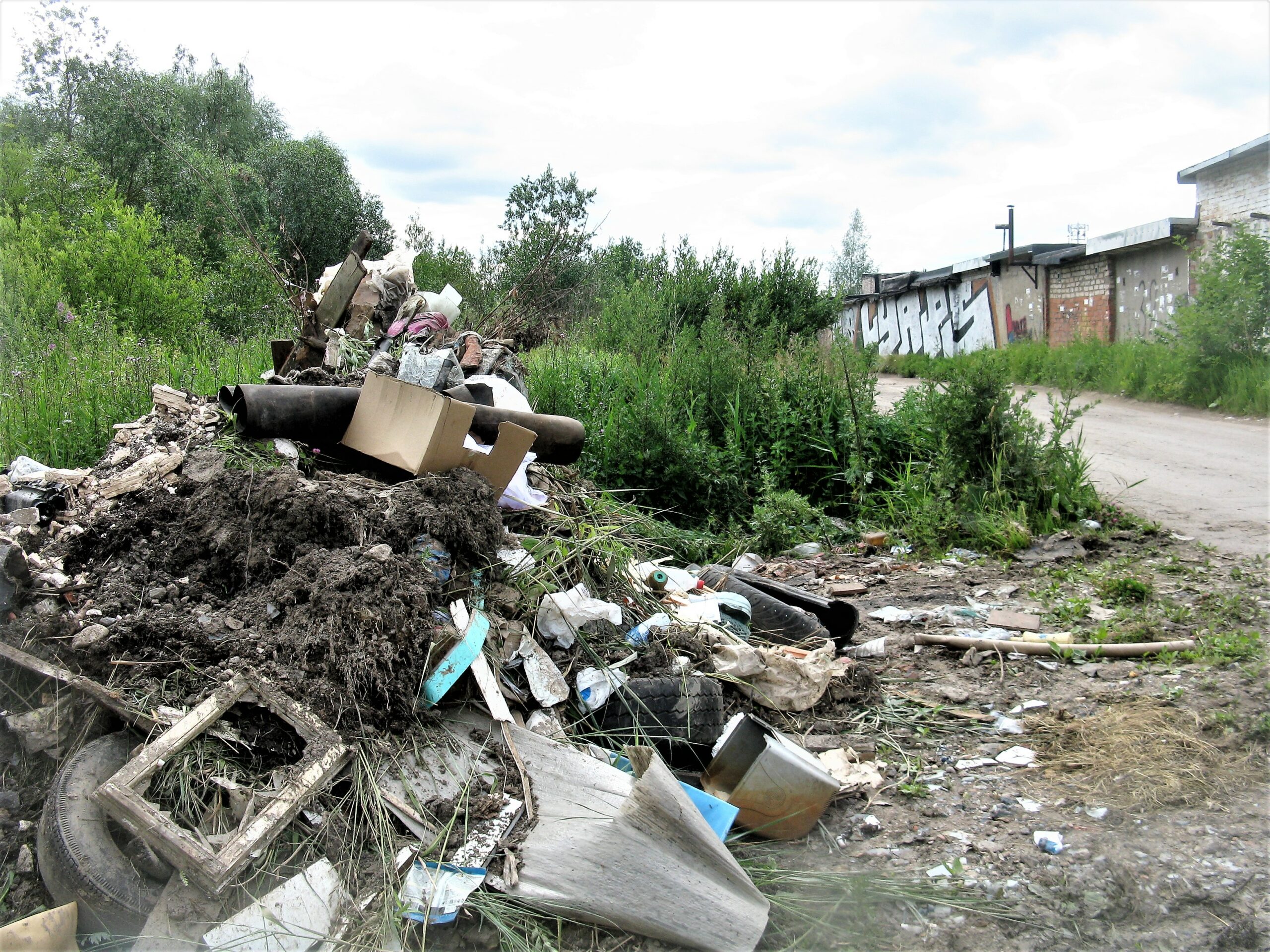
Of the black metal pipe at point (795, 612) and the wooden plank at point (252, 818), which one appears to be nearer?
the wooden plank at point (252, 818)

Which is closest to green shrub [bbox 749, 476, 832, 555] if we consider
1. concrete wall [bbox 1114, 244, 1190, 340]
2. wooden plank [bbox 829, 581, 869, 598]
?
wooden plank [bbox 829, 581, 869, 598]

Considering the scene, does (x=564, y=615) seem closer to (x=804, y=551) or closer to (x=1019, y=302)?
(x=804, y=551)

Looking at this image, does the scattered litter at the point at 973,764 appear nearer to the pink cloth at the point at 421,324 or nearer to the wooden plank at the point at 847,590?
the wooden plank at the point at 847,590

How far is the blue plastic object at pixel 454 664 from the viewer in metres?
2.71

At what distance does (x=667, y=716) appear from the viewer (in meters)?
3.00

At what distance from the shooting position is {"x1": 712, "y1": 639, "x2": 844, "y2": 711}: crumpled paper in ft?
11.1

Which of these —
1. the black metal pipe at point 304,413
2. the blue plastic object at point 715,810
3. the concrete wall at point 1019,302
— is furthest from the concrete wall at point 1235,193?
the blue plastic object at point 715,810

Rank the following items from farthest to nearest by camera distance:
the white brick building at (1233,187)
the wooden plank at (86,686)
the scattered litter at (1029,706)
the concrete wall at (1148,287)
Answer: the concrete wall at (1148,287) < the white brick building at (1233,187) < the scattered litter at (1029,706) < the wooden plank at (86,686)

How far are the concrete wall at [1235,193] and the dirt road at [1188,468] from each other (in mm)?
4817

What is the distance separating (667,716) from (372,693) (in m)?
1.08

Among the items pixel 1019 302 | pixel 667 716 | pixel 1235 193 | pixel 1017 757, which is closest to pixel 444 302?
pixel 667 716

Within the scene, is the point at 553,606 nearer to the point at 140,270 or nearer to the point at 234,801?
the point at 234,801

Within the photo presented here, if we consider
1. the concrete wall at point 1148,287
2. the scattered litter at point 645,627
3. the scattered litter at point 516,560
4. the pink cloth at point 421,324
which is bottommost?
the scattered litter at point 645,627

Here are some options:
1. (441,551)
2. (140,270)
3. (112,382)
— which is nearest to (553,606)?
(441,551)
